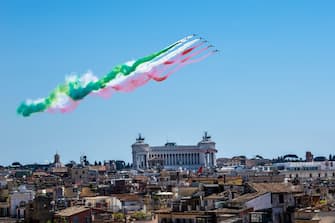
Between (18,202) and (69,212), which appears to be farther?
(18,202)

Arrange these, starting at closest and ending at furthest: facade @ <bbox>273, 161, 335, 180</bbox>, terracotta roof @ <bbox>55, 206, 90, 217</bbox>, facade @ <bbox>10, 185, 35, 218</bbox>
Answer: terracotta roof @ <bbox>55, 206, 90, 217</bbox> → facade @ <bbox>10, 185, 35, 218</bbox> → facade @ <bbox>273, 161, 335, 180</bbox>

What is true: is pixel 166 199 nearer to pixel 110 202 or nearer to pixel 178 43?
pixel 110 202

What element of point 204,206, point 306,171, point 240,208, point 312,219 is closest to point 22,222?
point 204,206

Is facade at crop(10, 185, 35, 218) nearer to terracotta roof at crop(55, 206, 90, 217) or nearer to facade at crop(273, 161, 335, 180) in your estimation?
terracotta roof at crop(55, 206, 90, 217)

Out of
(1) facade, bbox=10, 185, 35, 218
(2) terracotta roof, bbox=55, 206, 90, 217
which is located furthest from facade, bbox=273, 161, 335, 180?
(2) terracotta roof, bbox=55, 206, 90, 217

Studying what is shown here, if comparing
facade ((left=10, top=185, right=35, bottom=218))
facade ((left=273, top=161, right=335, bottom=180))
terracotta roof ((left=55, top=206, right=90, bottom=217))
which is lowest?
terracotta roof ((left=55, top=206, right=90, bottom=217))

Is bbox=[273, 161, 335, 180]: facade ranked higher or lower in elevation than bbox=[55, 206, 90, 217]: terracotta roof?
higher

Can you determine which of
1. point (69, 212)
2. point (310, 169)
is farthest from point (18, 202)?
point (310, 169)

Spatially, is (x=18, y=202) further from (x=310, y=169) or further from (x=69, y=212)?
(x=310, y=169)

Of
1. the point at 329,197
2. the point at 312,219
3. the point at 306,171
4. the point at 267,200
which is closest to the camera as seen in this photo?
the point at 312,219

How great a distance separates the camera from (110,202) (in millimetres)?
69375

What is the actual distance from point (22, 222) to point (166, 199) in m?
19.4

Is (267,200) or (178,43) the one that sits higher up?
(178,43)

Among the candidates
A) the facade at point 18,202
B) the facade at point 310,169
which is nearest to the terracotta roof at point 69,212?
the facade at point 18,202
